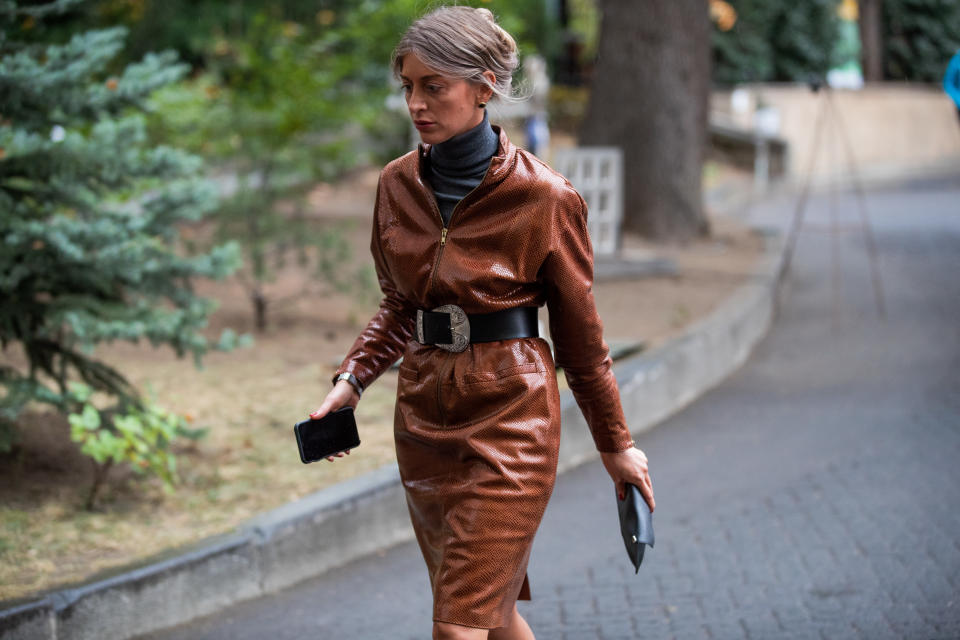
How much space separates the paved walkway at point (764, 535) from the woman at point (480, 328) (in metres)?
1.57

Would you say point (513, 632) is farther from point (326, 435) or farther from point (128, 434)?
point (128, 434)

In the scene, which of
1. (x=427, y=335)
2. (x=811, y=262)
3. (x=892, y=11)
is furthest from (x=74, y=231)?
(x=892, y=11)

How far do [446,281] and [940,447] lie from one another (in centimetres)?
459

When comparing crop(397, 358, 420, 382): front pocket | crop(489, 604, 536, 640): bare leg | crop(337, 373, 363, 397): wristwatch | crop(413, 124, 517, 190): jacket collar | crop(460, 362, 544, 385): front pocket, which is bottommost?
crop(489, 604, 536, 640): bare leg

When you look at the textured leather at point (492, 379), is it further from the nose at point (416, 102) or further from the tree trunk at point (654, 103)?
the tree trunk at point (654, 103)

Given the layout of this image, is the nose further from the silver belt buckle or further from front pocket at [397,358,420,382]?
front pocket at [397,358,420,382]

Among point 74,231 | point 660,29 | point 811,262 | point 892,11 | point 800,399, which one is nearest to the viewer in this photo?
point 74,231

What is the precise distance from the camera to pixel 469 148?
2791 millimetres

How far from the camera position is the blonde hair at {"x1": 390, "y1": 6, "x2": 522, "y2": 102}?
2.66 m

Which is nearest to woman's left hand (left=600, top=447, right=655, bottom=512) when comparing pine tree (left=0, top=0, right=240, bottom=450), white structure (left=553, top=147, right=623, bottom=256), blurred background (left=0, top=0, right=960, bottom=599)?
blurred background (left=0, top=0, right=960, bottom=599)

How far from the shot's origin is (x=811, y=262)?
1444cm

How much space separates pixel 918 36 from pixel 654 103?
30072 mm

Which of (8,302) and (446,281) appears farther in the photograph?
(8,302)

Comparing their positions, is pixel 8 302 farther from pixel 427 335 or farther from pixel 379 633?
pixel 427 335
